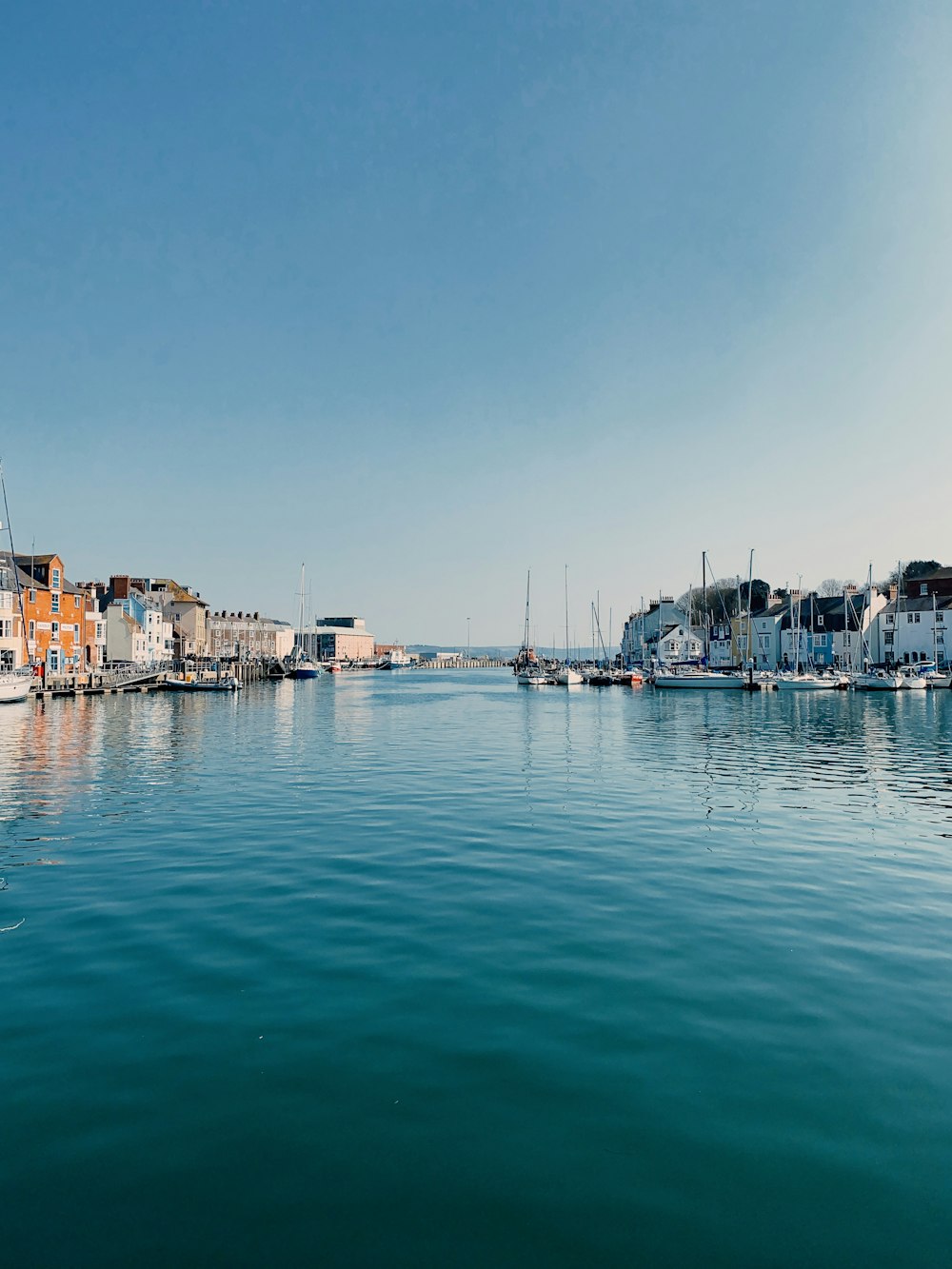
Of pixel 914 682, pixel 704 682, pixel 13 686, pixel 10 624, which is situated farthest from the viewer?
pixel 704 682

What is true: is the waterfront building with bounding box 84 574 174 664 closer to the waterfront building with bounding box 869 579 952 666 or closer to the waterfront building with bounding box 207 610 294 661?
the waterfront building with bounding box 207 610 294 661

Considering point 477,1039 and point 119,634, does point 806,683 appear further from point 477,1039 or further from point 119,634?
point 119,634

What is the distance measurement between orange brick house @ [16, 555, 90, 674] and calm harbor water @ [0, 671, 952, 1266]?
6620 centimetres

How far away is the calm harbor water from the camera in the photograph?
508 centimetres

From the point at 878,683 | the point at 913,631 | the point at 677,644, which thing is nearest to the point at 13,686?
the point at 878,683

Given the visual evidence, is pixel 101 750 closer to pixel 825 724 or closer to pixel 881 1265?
pixel 881 1265

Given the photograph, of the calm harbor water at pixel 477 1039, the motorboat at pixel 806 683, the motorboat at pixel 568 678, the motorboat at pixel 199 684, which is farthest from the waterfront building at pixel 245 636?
the calm harbor water at pixel 477 1039

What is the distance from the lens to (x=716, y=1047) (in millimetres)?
7453

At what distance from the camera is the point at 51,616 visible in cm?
7938

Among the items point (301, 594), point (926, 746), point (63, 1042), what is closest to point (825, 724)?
point (926, 746)

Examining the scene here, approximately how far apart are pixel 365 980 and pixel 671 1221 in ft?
15.7

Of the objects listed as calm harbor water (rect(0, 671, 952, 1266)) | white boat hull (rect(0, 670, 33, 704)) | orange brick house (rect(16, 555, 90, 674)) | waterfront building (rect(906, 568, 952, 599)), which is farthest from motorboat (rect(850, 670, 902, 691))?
orange brick house (rect(16, 555, 90, 674))

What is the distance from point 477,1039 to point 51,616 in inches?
3311

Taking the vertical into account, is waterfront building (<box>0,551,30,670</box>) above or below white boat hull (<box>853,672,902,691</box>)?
above
